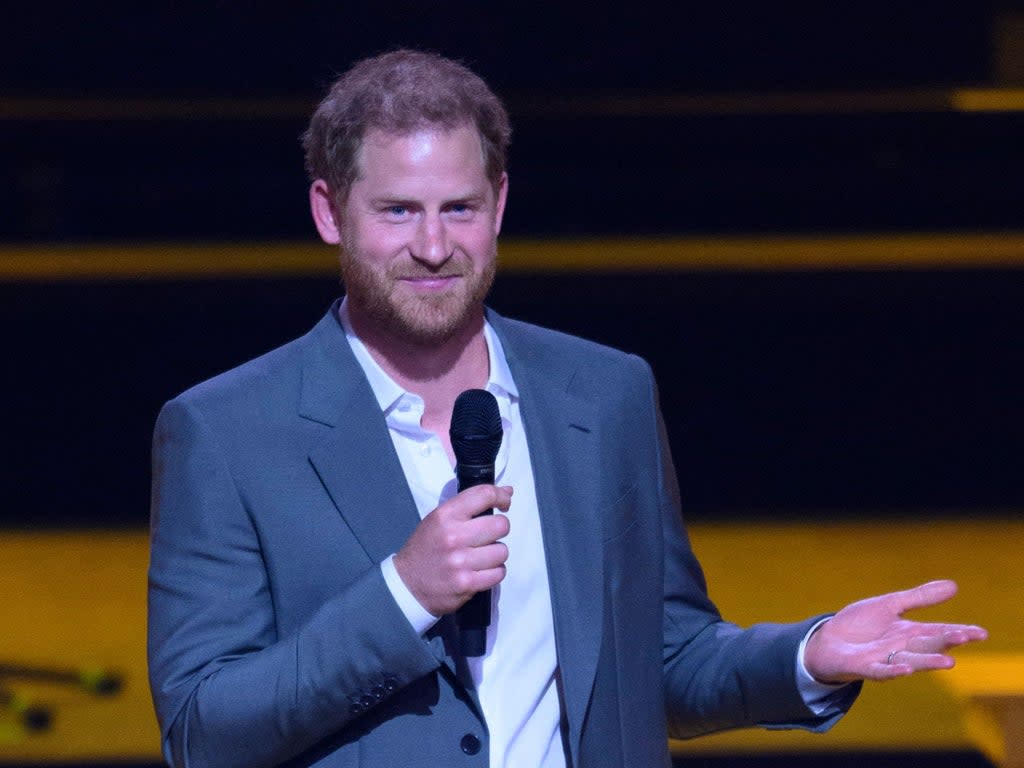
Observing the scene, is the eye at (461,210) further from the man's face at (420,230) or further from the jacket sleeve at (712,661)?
the jacket sleeve at (712,661)

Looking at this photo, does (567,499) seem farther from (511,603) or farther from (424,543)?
(424,543)

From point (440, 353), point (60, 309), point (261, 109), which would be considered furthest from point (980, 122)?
point (440, 353)

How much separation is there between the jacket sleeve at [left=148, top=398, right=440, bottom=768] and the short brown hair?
0.25 m

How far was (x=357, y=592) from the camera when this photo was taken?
1.13 metres

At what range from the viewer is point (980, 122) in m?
4.36

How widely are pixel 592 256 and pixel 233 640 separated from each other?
11.0 ft

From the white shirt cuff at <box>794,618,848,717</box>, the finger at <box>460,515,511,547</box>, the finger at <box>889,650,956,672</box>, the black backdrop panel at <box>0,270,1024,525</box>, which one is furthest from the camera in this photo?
the black backdrop panel at <box>0,270,1024,525</box>

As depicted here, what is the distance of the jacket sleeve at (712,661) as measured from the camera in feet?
4.30

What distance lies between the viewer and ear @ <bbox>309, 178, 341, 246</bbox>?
1.32 meters

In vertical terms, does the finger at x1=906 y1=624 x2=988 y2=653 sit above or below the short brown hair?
below

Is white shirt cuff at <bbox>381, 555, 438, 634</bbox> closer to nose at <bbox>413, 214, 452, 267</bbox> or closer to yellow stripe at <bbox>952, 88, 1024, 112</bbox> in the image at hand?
nose at <bbox>413, 214, 452, 267</bbox>

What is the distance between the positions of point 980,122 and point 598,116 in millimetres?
1104

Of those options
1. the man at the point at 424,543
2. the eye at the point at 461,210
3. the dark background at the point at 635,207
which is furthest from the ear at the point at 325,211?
the dark background at the point at 635,207

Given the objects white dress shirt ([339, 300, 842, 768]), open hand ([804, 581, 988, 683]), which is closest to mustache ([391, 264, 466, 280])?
white dress shirt ([339, 300, 842, 768])
